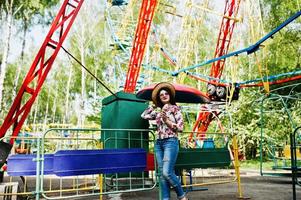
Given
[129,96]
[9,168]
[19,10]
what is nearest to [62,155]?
[9,168]

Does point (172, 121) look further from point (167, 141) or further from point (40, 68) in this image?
point (40, 68)

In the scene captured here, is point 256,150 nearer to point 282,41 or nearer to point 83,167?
point 282,41

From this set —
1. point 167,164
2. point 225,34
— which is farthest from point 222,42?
point 167,164

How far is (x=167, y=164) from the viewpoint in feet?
16.8

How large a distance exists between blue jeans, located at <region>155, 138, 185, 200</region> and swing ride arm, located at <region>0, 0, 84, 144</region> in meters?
4.35

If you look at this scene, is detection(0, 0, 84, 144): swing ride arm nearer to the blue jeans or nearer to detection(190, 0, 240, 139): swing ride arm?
the blue jeans

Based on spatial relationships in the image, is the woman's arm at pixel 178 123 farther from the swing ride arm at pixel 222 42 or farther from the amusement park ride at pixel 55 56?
the swing ride arm at pixel 222 42

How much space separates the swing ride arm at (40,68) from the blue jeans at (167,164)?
435cm

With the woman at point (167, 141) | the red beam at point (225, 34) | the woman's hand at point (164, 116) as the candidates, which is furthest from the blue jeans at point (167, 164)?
the red beam at point (225, 34)

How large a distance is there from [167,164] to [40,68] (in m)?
5.42

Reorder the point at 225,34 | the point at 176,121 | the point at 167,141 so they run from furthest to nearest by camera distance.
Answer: the point at 225,34 < the point at 176,121 < the point at 167,141

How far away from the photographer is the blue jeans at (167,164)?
513 centimetres

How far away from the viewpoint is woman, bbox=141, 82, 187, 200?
5.15 m

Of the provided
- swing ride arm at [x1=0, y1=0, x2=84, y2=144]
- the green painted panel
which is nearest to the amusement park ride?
swing ride arm at [x1=0, y1=0, x2=84, y2=144]
